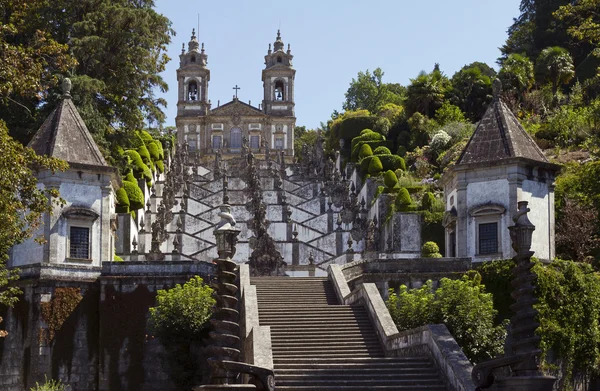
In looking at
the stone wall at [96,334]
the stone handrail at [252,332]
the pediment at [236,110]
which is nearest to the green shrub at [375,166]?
the stone wall at [96,334]

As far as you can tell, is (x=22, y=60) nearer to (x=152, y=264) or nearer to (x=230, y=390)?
(x=230, y=390)

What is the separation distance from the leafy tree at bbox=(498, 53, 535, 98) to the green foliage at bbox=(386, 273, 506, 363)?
110 feet

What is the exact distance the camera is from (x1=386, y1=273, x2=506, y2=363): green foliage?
1099 inches

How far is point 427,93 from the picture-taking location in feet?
210

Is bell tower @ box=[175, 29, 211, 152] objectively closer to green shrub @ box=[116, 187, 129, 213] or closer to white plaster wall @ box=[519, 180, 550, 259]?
green shrub @ box=[116, 187, 129, 213]

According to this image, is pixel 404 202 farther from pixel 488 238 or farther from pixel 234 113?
pixel 234 113

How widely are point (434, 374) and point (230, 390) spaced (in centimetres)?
642

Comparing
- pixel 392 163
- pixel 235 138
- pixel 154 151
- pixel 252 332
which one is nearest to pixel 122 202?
pixel 154 151

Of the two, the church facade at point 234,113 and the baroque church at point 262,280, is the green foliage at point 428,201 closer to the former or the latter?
the baroque church at point 262,280

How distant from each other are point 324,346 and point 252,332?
1891 millimetres

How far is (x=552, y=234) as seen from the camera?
1362 inches

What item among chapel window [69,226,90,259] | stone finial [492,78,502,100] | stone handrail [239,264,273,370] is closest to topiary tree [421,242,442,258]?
stone finial [492,78,502,100]

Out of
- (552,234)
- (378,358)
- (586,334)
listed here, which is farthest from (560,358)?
(378,358)

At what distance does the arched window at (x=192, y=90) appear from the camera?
319 feet
